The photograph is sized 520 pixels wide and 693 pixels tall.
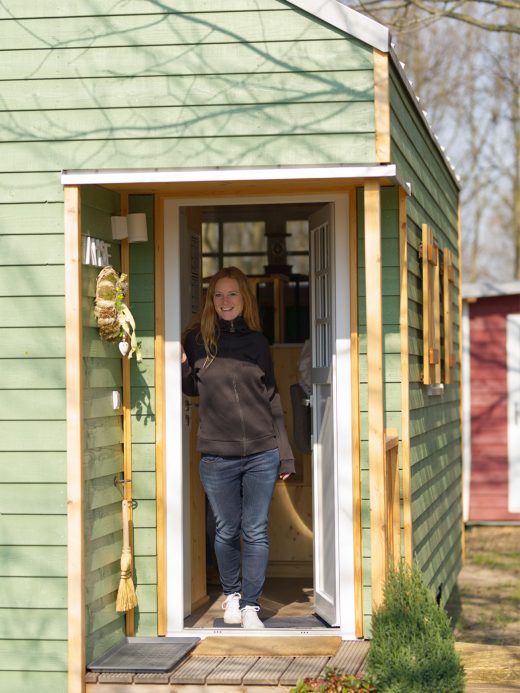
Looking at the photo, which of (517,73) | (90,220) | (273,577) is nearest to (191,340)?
(90,220)

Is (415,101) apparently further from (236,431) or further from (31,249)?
(31,249)

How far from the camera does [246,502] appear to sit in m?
5.95

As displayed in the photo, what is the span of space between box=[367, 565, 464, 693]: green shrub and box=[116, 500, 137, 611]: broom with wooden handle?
1265 millimetres

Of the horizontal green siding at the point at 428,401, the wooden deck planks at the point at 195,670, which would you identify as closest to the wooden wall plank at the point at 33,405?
the wooden deck planks at the point at 195,670

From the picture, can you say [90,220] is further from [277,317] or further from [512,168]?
[512,168]

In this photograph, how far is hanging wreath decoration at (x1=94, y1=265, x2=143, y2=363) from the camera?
549 centimetres

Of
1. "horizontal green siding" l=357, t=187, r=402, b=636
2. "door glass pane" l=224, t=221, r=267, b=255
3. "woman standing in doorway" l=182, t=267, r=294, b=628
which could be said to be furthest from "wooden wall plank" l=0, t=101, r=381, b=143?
"door glass pane" l=224, t=221, r=267, b=255

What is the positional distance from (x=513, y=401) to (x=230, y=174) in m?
8.09

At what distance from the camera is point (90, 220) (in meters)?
5.52

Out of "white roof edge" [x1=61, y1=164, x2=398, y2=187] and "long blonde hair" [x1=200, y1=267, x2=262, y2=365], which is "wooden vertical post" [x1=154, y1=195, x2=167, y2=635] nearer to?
"long blonde hair" [x1=200, y1=267, x2=262, y2=365]

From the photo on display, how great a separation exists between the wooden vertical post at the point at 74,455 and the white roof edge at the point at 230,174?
162mm

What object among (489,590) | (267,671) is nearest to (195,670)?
(267,671)

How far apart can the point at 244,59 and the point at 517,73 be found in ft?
51.7

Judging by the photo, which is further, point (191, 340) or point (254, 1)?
point (191, 340)
